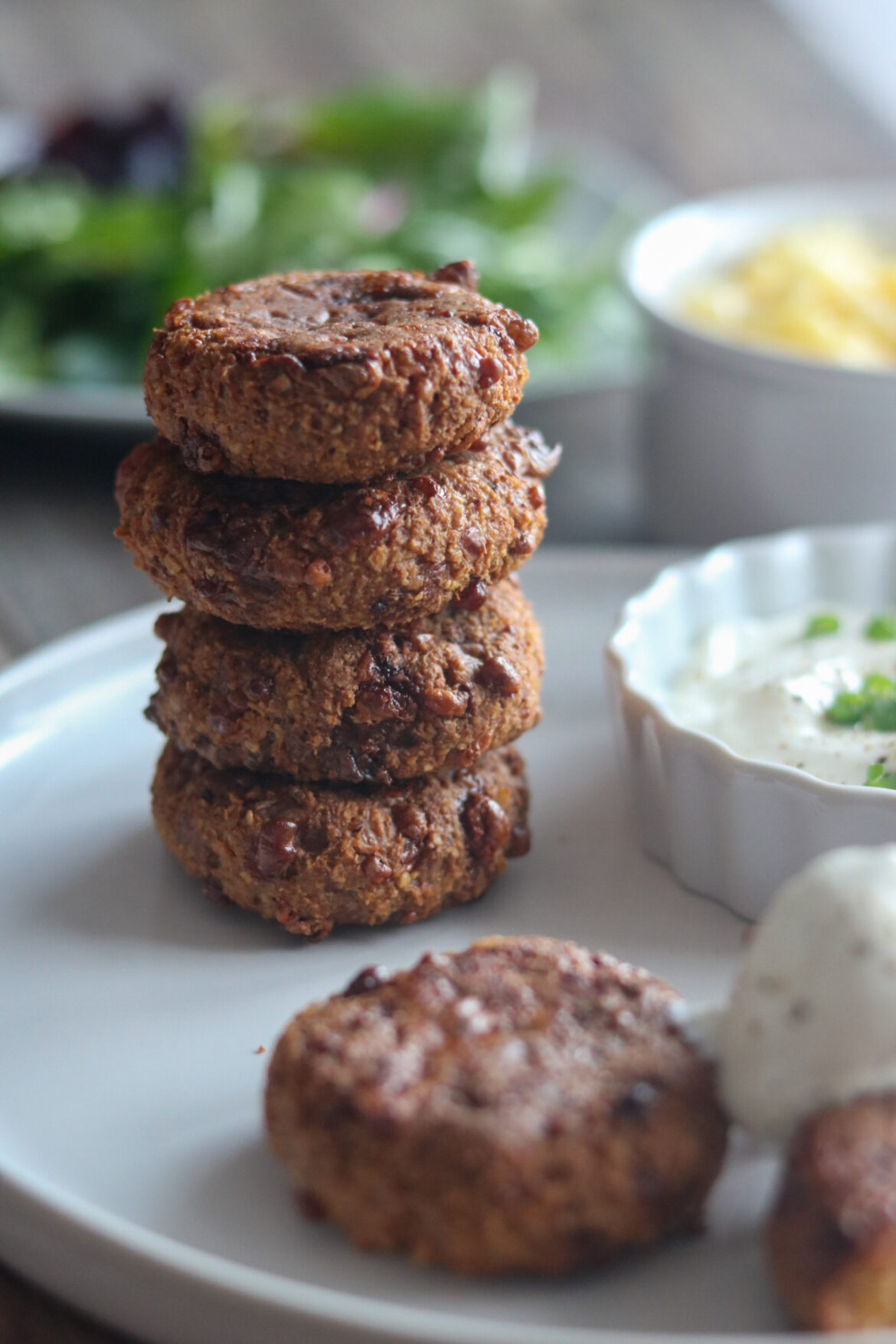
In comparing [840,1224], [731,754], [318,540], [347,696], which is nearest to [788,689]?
[731,754]

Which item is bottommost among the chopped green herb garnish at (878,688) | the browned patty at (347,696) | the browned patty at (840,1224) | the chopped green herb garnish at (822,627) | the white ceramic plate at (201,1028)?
the chopped green herb garnish at (822,627)

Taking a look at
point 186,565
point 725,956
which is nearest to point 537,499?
point 186,565

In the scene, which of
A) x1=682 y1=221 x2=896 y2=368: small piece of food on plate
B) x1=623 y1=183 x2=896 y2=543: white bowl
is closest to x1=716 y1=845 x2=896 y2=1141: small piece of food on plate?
x1=623 y1=183 x2=896 y2=543: white bowl

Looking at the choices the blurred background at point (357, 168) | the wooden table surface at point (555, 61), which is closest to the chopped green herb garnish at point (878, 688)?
the blurred background at point (357, 168)

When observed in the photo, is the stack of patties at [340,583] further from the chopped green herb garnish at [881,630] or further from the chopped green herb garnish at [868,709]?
the chopped green herb garnish at [881,630]

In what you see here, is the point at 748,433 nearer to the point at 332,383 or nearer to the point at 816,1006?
the point at 332,383

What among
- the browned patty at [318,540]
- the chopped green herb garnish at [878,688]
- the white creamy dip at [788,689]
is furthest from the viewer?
the chopped green herb garnish at [878,688]
